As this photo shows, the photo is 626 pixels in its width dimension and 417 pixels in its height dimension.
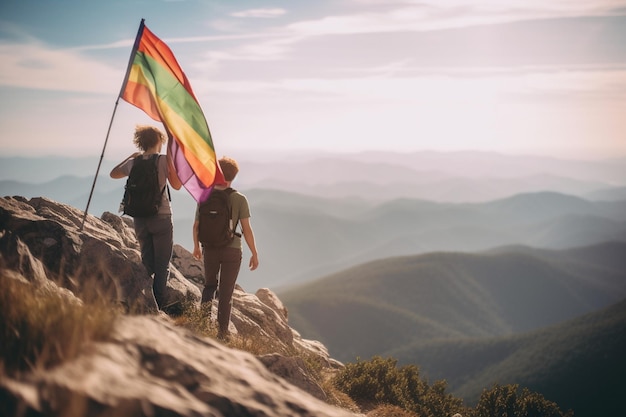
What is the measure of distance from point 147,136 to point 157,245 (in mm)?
1963

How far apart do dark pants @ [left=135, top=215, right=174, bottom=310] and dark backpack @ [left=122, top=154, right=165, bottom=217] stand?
249mm

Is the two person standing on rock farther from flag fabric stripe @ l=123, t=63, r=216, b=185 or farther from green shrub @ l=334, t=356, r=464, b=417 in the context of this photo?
green shrub @ l=334, t=356, r=464, b=417

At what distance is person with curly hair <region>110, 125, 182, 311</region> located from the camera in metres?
7.91

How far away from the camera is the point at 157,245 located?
28.2ft

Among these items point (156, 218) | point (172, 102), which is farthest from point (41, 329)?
point (172, 102)

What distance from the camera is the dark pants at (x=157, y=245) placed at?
27.2 feet

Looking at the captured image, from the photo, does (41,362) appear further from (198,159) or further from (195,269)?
(195,269)

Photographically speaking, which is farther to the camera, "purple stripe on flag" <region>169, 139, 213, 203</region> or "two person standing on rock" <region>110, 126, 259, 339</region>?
"purple stripe on flag" <region>169, 139, 213, 203</region>

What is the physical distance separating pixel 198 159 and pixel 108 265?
2614 mm

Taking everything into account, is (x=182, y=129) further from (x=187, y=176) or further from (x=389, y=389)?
(x=389, y=389)

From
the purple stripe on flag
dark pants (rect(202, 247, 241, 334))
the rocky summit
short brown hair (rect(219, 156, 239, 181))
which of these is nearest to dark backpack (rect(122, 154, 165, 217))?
the purple stripe on flag

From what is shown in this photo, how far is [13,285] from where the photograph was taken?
12.7ft

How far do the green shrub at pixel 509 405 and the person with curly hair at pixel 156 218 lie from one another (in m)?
10.9

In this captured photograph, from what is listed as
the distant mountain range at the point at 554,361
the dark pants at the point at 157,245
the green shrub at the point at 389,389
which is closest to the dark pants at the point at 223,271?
the dark pants at the point at 157,245
